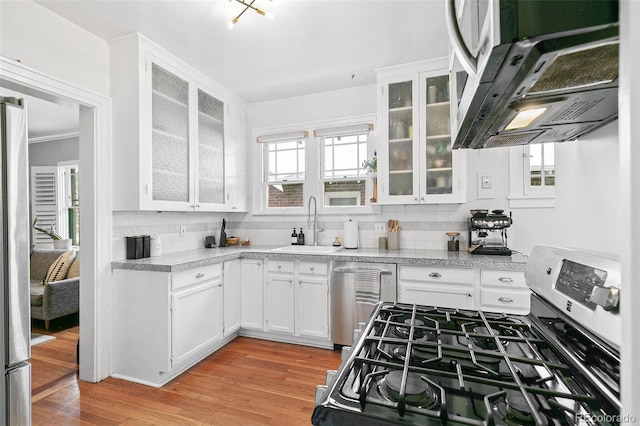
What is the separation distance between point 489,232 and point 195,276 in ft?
8.34

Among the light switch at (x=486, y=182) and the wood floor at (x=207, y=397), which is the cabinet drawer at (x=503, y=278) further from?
the wood floor at (x=207, y=397)

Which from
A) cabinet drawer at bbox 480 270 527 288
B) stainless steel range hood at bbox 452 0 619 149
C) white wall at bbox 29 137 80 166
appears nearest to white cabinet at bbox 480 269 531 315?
cabinet drawer at bbox 480 270 527 288

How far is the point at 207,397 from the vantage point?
2.31m

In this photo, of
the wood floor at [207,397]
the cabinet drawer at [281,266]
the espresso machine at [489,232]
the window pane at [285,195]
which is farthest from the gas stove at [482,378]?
the window pane at [285,195]

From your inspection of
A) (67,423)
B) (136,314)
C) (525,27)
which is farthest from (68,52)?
(525,27)

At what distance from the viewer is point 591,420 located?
611 millimetres

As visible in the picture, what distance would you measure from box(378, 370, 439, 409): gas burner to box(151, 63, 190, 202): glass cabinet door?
2.49 m

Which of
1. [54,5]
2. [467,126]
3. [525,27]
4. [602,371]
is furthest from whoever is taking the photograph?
[54,5]

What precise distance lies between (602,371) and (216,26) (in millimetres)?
2755

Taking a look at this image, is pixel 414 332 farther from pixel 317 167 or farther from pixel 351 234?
pixel 317 167

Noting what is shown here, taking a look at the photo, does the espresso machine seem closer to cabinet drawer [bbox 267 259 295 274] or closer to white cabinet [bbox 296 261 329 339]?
white cabinet [bbox 296 261 329 339]

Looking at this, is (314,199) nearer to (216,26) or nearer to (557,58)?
(216,26)

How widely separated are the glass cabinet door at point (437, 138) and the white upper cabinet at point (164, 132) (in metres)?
2.08

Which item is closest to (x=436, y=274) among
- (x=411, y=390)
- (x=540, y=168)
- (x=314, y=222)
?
(x=540, y=168)
